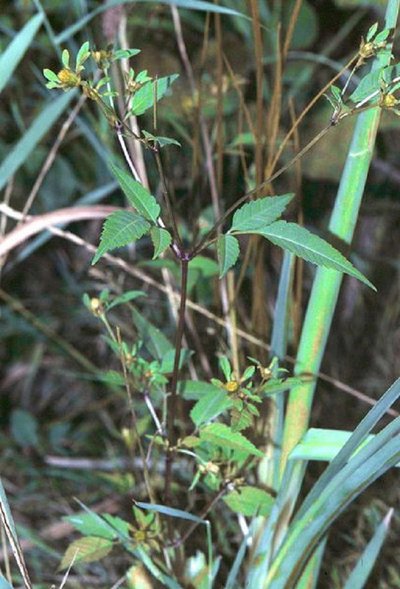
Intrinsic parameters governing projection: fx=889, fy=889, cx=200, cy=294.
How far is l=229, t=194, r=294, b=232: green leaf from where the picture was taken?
51 centimetres

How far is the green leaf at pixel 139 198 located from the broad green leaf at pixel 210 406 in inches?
5.9

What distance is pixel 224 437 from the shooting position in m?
0.60

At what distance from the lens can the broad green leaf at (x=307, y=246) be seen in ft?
1.59

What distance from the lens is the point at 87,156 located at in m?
1.27

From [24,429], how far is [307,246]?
2.38 feet

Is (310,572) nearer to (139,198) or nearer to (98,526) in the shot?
(98,526)

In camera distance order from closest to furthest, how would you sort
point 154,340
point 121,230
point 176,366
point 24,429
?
point 121,230
point 176,366
point 154,340
point 24,429

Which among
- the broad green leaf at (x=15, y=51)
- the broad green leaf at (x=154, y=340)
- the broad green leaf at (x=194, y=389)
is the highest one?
the broad green leaf at (x=15, y=51)

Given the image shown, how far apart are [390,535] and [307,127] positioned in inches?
21.3

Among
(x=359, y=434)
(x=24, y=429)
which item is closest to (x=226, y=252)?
(x=359, y=434)

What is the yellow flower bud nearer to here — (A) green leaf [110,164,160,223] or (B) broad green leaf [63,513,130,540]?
(A) green leaf [110,164,160,223]

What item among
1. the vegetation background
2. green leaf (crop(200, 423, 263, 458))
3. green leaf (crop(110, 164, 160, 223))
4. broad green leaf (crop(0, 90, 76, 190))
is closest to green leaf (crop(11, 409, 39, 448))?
the vegetation background

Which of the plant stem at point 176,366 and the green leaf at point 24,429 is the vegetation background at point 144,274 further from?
the plant stem at point 176,366

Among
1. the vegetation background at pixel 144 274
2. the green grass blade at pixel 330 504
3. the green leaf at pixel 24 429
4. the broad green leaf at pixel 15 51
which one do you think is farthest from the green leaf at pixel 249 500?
the green leaf at pixel 24 429
